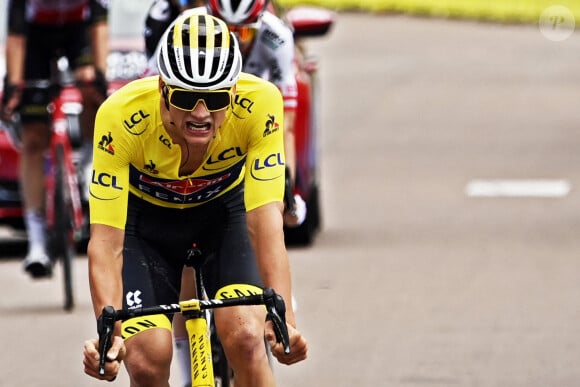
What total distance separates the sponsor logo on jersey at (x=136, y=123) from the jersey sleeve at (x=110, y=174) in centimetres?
2

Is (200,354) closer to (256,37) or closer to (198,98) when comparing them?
(198,98)

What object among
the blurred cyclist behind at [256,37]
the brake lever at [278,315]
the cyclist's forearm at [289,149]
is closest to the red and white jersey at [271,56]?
the blurred cyclist behind at [256,37]

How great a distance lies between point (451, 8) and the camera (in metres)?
34.7

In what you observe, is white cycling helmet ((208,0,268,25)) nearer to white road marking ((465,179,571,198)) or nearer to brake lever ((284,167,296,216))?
brake lever ((284,167,296,216))

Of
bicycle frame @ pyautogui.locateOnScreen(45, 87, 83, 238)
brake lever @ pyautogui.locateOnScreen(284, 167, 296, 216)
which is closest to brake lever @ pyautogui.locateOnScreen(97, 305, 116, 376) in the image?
brake lever @ pyautogui.locateOnScreen(284, 167, 296, 216)

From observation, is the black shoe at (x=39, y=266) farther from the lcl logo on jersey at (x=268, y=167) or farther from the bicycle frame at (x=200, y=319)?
the bicycle frame at (x=200, y=319)

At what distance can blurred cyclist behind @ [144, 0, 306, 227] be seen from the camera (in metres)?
9.13

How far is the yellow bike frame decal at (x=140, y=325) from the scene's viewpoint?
662cm

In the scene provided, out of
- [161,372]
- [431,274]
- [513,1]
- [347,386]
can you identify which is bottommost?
[513,1]

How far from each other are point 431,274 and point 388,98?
40.3 feet

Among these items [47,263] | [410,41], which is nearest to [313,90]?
[47,263]

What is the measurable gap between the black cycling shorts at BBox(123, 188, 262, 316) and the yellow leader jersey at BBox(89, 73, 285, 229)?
208 mm

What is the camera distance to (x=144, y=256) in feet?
23.4

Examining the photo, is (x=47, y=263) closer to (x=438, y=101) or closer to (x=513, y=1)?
(x=438, y=101)
